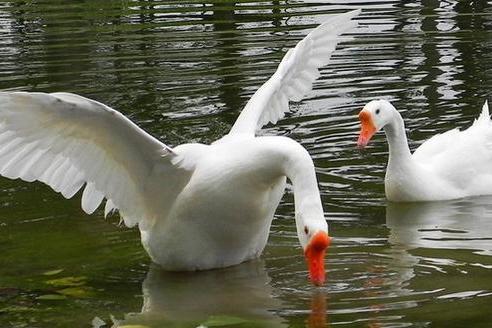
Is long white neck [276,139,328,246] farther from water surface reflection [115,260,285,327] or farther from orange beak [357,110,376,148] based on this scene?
orange beak [357,110,376,148]

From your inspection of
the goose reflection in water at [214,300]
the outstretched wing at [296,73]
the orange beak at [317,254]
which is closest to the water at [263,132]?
the goose reflection in water at [214,300]

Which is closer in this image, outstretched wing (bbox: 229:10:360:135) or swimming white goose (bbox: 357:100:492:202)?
outstretched wing (bbox: 229:10:360:135)

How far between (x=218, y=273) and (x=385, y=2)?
486 inches

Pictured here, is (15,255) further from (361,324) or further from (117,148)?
(361,324)

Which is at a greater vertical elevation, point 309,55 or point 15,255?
point 309,55

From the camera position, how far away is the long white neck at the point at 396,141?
11.5 metres

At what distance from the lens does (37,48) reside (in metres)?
18.6

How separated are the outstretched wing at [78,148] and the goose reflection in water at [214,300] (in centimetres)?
57

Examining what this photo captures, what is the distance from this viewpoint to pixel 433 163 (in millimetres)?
11750

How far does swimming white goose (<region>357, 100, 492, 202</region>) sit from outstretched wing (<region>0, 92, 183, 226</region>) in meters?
2.79

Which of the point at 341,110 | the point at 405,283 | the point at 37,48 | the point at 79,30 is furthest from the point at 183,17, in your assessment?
the point at 405,283

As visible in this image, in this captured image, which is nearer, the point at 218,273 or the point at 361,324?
the point at 361,324

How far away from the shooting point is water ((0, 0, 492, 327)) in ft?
27.4

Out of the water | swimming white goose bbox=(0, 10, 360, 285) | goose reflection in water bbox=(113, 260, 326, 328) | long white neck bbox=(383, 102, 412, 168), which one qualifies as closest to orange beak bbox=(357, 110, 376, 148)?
long white neck bbox=(383, 102, 412, 168)
